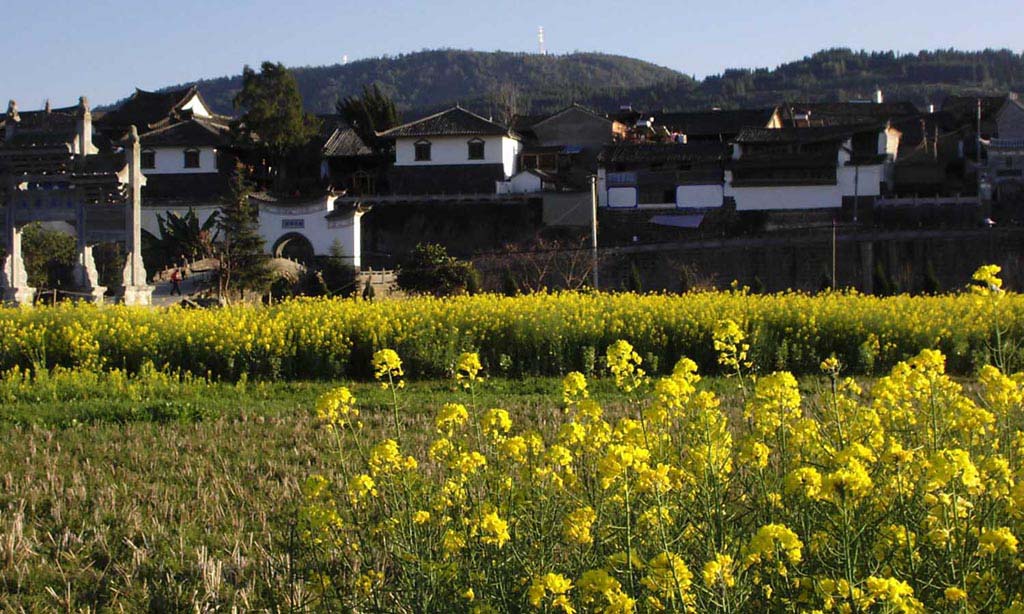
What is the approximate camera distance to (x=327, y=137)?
4409 centimetres

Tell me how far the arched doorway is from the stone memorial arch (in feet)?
34.0

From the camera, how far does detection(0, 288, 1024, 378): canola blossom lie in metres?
11.7

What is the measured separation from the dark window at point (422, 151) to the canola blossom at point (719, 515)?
3855 centimetres

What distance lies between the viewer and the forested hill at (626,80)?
100 meters

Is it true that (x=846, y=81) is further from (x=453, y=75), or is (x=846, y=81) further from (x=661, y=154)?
(x=661, y=154)

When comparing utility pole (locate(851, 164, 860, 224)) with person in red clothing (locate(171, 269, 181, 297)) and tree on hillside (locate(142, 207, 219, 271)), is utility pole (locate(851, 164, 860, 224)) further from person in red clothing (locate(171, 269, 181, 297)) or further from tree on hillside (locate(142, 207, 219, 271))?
person in red clothing (locate(171, 269, 181, 297))

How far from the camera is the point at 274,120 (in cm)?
4159

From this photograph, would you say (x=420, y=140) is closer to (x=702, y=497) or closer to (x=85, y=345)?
(x=85, y=345)

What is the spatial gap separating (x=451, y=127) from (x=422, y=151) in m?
1.40

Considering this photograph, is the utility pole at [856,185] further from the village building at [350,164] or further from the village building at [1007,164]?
the village building at [350,164]

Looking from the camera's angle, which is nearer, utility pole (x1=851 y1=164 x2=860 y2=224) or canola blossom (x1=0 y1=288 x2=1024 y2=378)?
canola blossom (x1=0 y1=288 x2=1024 y2=378)

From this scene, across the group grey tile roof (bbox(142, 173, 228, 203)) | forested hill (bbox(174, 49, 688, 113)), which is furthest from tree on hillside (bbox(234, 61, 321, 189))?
forested hill (bbox(174, 49, 688, 113))

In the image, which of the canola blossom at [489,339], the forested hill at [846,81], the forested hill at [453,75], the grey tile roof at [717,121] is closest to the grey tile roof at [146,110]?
the grey tile roof at [717,121]

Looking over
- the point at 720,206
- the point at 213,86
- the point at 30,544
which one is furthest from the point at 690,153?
the point at 213,86
